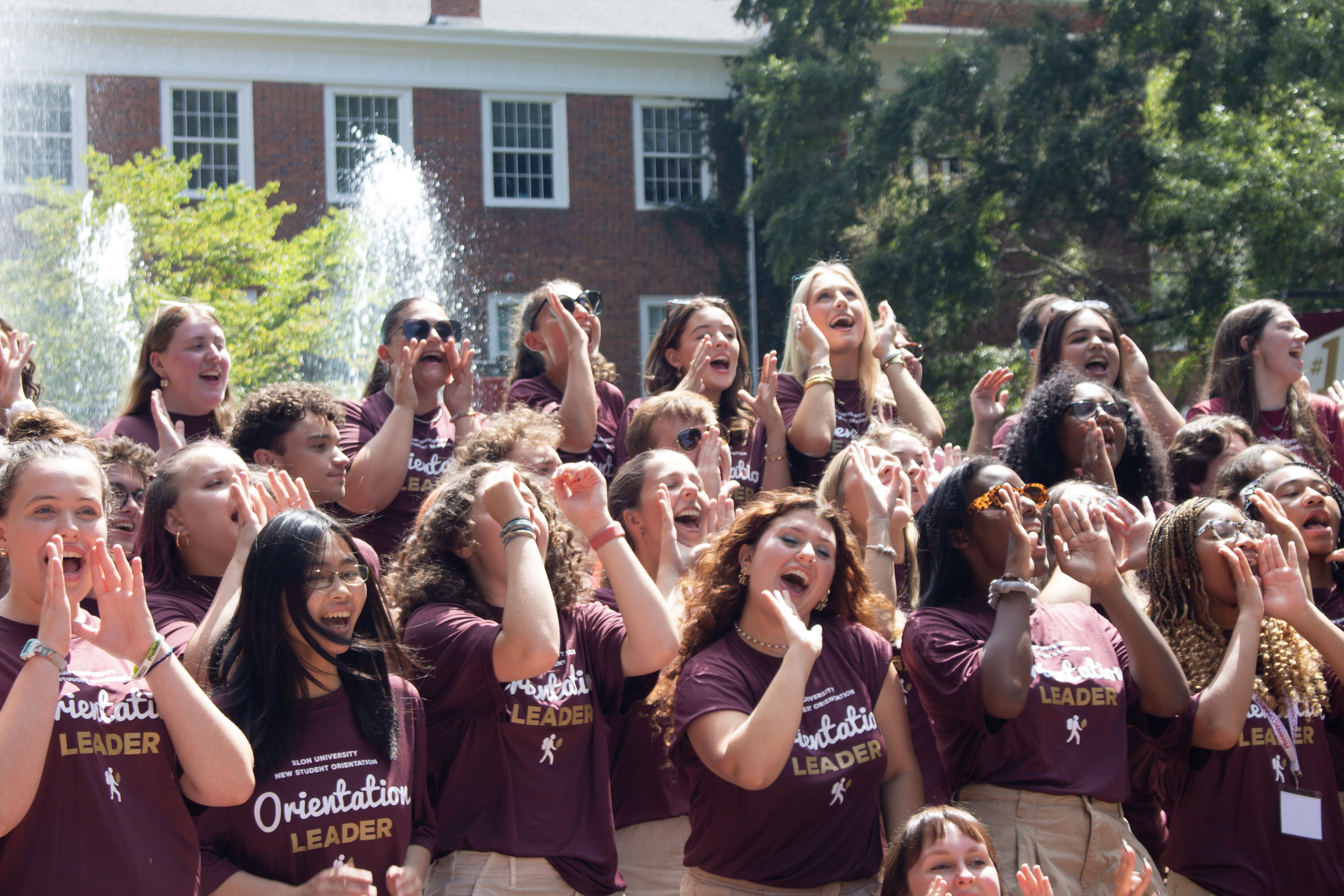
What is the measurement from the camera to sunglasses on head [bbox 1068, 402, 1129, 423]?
17.3 ft

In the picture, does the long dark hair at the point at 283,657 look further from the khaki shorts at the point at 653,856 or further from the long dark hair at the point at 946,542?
the long dark hair at the point at 946,542

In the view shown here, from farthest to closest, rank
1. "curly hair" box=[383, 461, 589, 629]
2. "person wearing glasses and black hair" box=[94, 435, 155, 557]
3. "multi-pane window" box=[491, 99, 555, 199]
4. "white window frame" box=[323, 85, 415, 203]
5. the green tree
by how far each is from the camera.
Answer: "multi-pane window" box=[491, 99, 555, 199] → "white window frame" box=[323, 85, 415, 203] → the green tree → "person wearing glasses and black hair" box=[94, 435, 155, 557] → "curly hair" box=[383, 461, 589, 629]

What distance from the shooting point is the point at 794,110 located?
21078 mm

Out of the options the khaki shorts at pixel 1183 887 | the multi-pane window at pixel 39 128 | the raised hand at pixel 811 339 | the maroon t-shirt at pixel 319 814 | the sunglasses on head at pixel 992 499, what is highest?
the multi-pane window at pixel 39 128

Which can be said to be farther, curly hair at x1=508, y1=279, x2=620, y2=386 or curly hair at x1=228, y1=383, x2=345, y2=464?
curly hair at x1=508, y1=279, x2=620, y2=386

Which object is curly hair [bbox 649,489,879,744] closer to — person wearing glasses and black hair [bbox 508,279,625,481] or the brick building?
person wearing glasses and black hair [bbox 508,279,625,481]

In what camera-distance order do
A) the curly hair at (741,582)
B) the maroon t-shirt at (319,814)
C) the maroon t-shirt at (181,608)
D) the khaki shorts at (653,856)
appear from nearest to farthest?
1. the maroon t-shirt at (319,814)
2. the maroon t-shirt at (181,608)
3. the curly hair at (741,582)
4. the khaki shorts at (653,856)

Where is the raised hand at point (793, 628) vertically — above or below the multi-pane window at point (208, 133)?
below

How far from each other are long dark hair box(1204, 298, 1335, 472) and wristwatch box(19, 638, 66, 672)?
16.8ft

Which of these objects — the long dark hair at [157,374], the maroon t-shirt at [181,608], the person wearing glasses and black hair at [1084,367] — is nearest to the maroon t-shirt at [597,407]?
the long dark hair at [157,374]

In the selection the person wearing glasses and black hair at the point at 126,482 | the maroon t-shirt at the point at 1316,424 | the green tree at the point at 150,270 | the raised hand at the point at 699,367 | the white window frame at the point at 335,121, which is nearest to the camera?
the person wearing glasses and black hair at the point at 126,482

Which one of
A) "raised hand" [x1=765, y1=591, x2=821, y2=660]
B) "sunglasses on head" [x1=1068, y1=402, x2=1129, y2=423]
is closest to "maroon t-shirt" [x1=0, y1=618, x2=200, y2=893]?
"raised hand" [x1=765, y1=591, x2=821, y2=660]

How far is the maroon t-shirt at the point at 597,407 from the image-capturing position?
5969 mm

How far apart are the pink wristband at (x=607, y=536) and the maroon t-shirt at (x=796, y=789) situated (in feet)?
1.39
